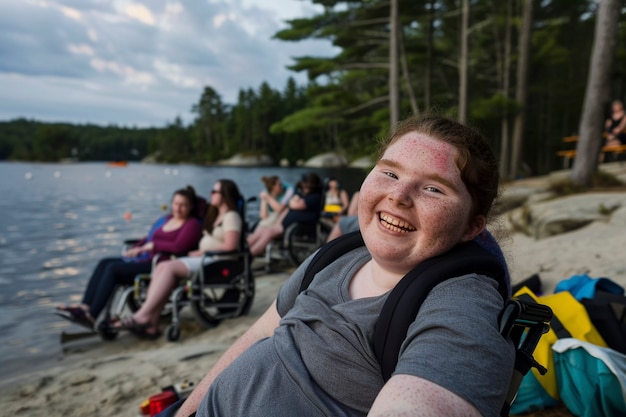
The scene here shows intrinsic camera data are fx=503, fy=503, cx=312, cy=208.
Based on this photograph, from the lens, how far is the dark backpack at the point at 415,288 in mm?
1036

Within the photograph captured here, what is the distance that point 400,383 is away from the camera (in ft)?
2.97

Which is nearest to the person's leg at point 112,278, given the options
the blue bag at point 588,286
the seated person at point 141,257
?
the seated person at point 141,257

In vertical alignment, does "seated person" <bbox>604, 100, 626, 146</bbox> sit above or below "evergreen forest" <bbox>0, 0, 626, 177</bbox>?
below

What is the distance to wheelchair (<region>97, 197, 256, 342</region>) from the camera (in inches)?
181

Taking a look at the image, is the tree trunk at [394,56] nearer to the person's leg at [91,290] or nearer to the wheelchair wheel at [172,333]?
the person's leg at [91,290]

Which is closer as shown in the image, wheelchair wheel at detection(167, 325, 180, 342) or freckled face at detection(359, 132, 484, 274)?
freckled face at detection(359, 132, 484, 274)

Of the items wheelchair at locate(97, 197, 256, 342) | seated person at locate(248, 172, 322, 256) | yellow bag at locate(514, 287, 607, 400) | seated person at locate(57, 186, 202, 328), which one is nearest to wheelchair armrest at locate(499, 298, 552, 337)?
yellow bag at locate(514, 287, 607, 400)

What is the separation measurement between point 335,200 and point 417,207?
7935 millimetres

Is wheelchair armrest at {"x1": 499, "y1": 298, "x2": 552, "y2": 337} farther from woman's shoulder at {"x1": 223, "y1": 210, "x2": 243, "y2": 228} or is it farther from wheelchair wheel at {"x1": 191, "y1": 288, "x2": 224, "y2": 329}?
woman's shoulder at {"x1": 223, "y1": 210, "x2": 243, "y2": 228}

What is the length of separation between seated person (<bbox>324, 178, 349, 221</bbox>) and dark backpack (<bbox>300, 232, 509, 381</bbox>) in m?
7.45

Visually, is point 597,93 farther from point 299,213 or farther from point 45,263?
point 45,263

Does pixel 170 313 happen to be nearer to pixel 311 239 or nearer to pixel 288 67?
pixel 311 239

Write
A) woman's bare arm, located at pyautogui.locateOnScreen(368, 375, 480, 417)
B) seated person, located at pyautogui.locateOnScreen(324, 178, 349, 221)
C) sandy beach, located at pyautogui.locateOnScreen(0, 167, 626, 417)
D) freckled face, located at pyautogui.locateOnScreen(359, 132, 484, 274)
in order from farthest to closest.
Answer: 1. seated person, located at pyautogui.locateOnScreen(324, 178, 349, 221)
2. sandy beach, located at pyautogui.locateOnScreen(0, 167, 626, 417)
3. freckled face, located at pyautogui.locateOnScreen(359, 132, 484, 274)
4. woman's bare arm, located at pyautogui.locateOnScreen(368, 375, 480, 417)

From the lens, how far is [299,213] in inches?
296
